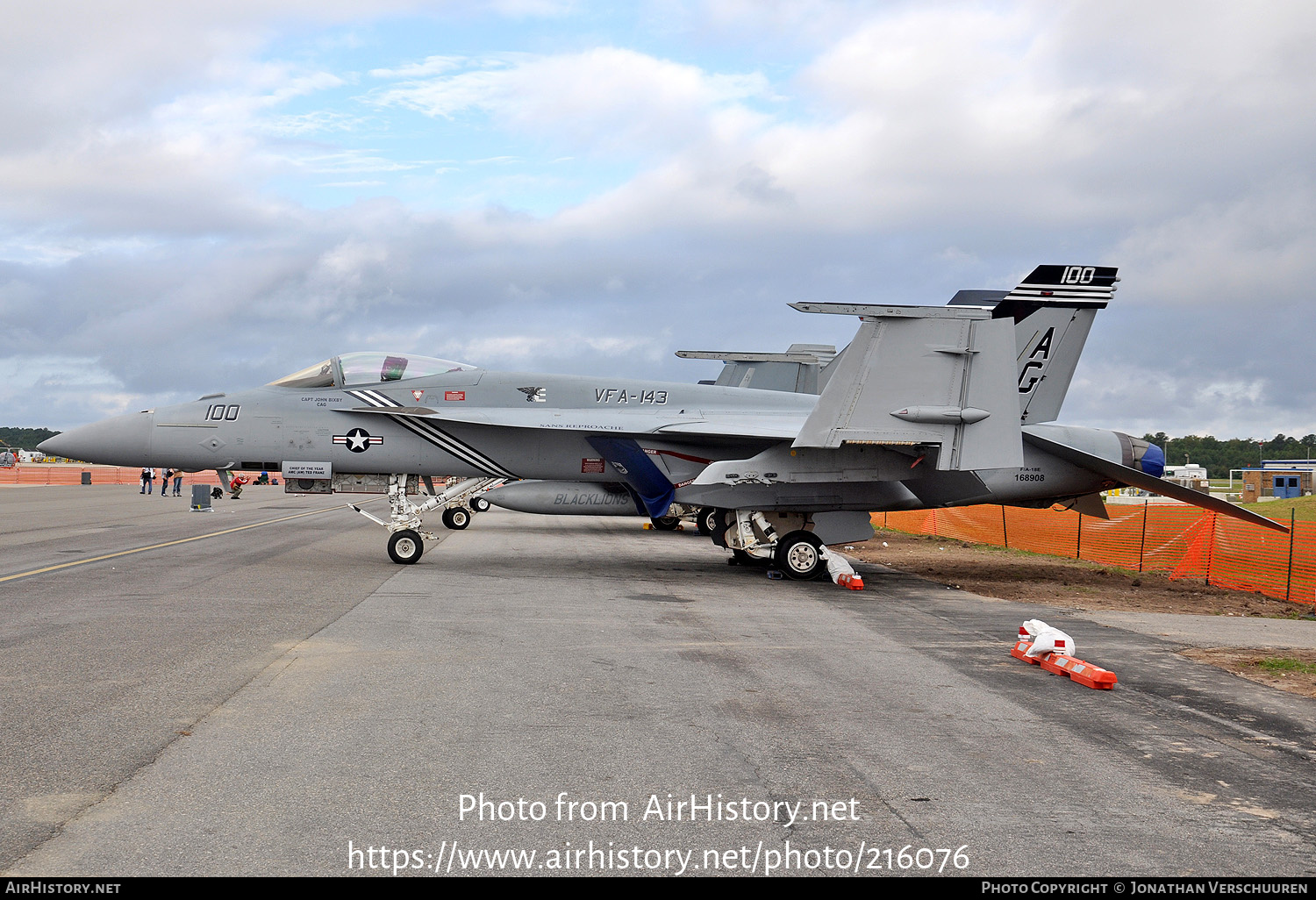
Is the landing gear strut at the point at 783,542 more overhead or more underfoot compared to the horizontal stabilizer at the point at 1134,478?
more underfoot

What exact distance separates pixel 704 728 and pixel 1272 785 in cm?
286

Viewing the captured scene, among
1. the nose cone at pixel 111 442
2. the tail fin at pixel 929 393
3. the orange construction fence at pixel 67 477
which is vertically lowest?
the orange construction fence at pixel 67 477

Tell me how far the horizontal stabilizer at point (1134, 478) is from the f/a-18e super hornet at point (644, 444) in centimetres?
5

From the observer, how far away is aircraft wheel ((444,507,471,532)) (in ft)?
81.2

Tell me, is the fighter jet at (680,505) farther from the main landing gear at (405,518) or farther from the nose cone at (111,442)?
the nose cone at (111,442)

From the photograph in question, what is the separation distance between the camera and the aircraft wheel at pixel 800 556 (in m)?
14.6

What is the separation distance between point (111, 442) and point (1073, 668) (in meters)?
13.7

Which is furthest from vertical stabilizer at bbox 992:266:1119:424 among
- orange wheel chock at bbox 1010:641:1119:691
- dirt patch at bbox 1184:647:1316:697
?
orange wheel chock at bbox 1010:641:1119:691

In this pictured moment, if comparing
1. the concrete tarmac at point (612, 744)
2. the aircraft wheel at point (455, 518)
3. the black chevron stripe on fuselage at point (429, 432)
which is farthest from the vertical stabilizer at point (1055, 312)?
the aircraft wheel at point (455, 518)

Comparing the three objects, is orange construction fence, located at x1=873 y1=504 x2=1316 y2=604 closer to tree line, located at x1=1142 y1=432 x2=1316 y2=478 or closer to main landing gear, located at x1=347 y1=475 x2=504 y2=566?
main landing gear, located at x1=347 y1=475 x2=504 y2=566

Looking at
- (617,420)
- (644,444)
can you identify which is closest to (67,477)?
(617,420)

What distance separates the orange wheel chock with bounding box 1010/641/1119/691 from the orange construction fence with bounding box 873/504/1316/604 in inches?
306

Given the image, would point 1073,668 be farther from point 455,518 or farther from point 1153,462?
point 455,518

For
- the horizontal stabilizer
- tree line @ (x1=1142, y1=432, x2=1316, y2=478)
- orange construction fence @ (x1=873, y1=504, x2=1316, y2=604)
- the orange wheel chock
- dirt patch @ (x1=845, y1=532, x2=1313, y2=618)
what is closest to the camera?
the orange wheel chock
